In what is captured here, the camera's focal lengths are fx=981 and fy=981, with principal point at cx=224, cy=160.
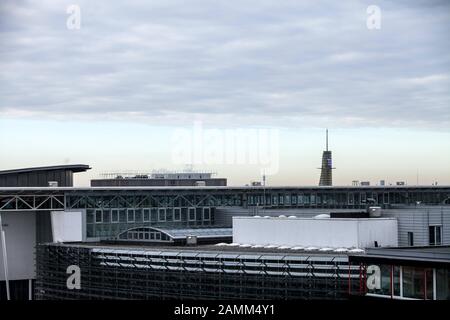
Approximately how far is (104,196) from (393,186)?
653 inches

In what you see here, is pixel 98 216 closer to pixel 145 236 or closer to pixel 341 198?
pixel 145 236

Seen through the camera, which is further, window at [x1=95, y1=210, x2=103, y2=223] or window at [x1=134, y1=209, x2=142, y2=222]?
window at [x1=134, y1=209, x2=142, y2=222]

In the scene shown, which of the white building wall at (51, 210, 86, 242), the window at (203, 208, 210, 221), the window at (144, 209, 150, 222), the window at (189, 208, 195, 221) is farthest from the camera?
the window at (203, 208, 210, 221)

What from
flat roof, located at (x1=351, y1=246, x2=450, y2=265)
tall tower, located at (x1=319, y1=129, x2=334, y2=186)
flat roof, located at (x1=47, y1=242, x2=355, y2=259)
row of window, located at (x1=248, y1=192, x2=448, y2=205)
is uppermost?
tall tower, located at (x1=319, y1=129, x2=334, y2=186)

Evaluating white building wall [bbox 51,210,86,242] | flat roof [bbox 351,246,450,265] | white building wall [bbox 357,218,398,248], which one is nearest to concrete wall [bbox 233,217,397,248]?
white building wall [bbox 357,218,398,248]

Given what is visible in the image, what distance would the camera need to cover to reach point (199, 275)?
33750 mm

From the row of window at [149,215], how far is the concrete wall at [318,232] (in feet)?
28.8

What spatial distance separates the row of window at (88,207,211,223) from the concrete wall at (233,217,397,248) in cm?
878

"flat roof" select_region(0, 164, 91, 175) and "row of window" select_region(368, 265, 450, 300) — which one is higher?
"flat roof" select_region(0, 164, 91, 175)

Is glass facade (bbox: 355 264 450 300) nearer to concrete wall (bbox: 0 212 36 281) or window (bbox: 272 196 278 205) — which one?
window (bbox: 272 196 278 205)

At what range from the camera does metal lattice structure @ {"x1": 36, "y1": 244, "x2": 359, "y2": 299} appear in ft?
99.3
